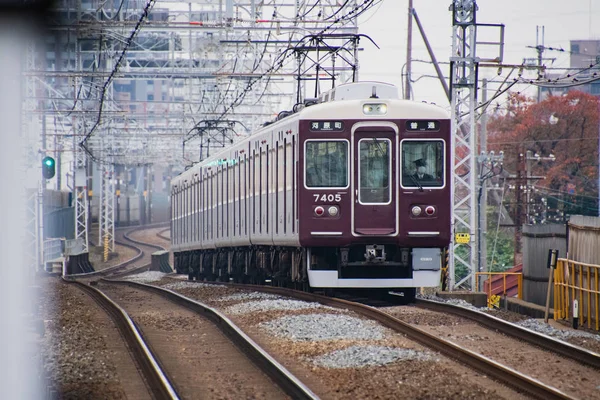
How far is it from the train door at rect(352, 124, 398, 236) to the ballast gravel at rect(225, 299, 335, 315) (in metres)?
1.28

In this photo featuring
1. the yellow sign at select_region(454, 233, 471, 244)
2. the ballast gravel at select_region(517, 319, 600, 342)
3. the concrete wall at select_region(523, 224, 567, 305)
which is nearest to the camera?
the ballast gravel at select_region(517, 319, 600, 342)

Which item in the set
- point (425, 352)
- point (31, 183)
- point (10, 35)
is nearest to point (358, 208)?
point (425, 352)

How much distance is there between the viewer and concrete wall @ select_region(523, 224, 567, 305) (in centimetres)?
1695

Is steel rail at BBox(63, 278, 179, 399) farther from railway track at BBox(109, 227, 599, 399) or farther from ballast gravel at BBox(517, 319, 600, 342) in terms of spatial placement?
ballast gravel at BBox(517, 319, 600, 342)

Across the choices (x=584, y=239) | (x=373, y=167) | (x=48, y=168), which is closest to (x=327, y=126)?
(x=373, y=167)

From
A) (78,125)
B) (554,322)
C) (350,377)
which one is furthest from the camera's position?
(78,125)

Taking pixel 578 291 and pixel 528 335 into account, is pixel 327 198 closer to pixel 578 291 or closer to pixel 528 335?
pixel 578 291

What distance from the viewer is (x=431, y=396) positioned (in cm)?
766

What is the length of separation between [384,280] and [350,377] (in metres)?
6.47

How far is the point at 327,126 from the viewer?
583 inches

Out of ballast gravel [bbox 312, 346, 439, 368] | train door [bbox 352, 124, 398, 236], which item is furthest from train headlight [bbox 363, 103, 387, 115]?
ballast gravel [bbox 312, 346, 439, 368]

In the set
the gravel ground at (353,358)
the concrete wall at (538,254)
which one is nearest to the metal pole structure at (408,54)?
the concrete wall at (538,254)

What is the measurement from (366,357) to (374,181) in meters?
5.74

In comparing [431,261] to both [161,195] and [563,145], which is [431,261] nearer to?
[563,145]
